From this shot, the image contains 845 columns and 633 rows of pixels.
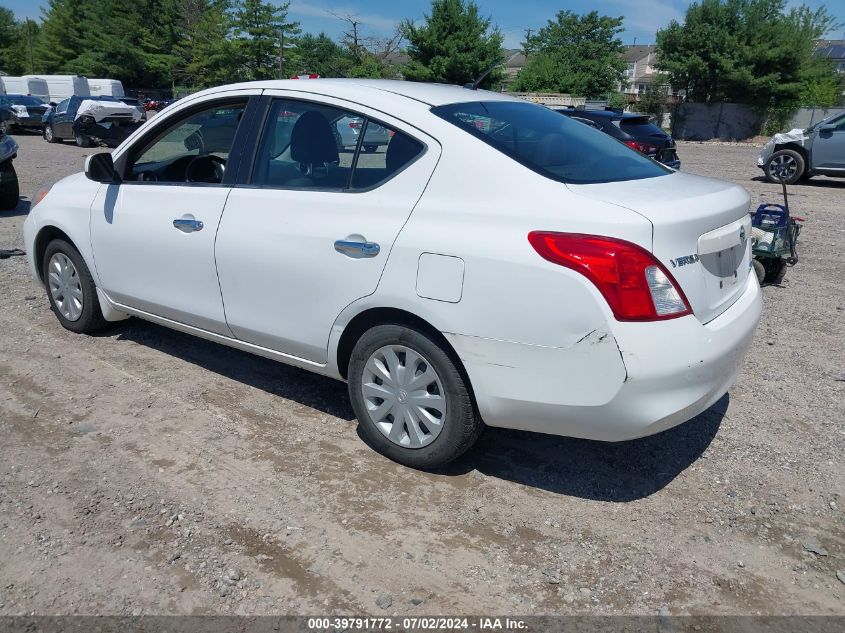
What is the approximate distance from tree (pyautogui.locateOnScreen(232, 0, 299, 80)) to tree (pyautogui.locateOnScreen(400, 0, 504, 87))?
964cm

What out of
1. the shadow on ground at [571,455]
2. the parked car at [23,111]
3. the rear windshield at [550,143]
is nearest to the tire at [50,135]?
the parked car at [23,111]

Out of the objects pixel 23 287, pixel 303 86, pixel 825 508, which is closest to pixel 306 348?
pixel 303 86

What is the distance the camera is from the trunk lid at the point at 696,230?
2848 millimetres

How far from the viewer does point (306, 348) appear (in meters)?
3.68

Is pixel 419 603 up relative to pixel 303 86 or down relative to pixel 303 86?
down

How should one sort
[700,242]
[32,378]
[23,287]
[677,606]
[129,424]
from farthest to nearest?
[23,287]
[32,378]
[129,424]
[700,242]
[677,606]

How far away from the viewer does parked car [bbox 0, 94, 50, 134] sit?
1108 inches

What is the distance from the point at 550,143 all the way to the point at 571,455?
1.57m

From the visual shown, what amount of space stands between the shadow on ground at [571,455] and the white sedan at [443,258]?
1.38ft

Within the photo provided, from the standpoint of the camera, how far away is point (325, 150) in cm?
368

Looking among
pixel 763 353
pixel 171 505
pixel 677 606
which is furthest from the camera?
pixel 763 353

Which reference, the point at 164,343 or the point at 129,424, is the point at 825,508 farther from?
the point at 164,343

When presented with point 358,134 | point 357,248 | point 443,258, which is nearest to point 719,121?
point 358,134

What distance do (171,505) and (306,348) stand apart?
98 cm
